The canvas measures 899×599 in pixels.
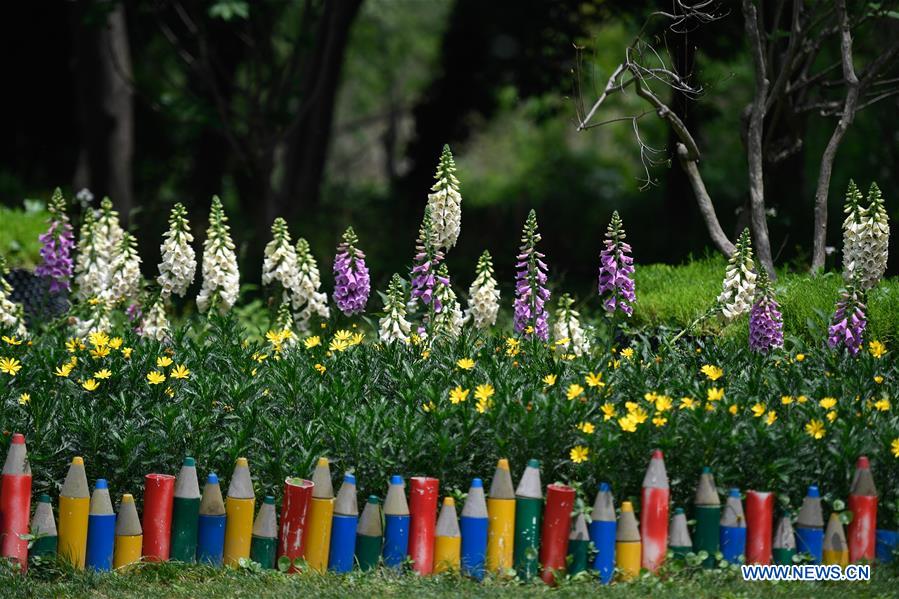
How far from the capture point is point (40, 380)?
611 cm

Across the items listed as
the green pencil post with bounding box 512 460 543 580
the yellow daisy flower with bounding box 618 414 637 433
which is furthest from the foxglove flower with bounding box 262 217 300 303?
the yellow daisy flower with bounding box 618 414 637 433

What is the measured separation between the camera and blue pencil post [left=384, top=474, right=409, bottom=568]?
494 cm

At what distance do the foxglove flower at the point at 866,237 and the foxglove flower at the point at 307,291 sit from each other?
3.08m

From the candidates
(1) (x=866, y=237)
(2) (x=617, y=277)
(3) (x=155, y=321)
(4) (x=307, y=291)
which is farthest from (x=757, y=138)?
(3) (x=155, y=321)

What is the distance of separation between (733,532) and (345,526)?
1.65 m

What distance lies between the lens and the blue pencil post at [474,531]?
4.92 metres

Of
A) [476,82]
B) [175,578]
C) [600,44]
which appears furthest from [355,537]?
[600,44]

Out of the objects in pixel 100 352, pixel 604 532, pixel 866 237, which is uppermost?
pixel 866 237

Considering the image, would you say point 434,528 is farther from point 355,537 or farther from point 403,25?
point 403,25

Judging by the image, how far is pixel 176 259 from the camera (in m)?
6.98

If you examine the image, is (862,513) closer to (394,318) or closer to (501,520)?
(501,520)

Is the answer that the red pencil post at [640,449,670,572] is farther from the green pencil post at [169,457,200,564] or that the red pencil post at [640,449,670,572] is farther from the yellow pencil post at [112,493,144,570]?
the yellow pencil post at [112,493,144,570]

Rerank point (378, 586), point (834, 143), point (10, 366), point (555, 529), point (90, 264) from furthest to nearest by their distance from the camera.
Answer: point (834, 143)
point (90, 264)
point (10, 366)
point (555, 529)
point (378, 586)

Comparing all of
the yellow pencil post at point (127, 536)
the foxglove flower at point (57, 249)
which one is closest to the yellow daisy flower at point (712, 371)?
the yellow pencil post at point (127, 536)
